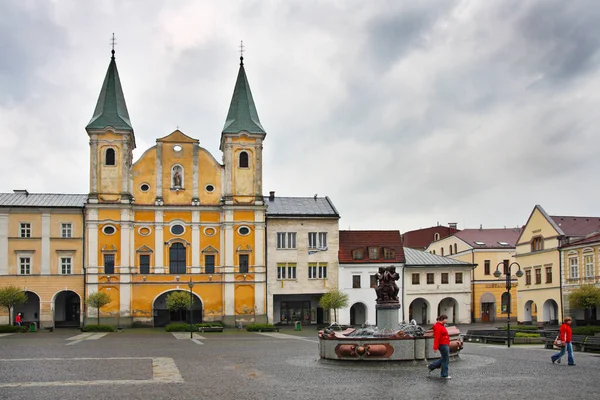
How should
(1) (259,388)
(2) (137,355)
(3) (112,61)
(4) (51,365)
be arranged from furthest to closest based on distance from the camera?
1. (3) (112,61)
2. (2) (137,355)
3. (4) (51,365)
4. (1) (259,388)

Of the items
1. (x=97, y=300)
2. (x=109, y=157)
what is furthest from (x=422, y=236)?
(x=97, y=300)

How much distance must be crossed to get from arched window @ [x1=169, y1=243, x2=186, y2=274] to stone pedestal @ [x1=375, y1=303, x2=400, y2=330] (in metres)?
36.4

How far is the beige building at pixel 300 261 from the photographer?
64375mm

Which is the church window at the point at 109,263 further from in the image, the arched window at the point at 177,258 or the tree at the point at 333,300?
the tree at the point at 333,300

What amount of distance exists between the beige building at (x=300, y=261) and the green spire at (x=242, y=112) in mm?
7882

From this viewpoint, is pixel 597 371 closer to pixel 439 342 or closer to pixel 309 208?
pixel 439 342

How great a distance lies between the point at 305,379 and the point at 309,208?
4643 cm

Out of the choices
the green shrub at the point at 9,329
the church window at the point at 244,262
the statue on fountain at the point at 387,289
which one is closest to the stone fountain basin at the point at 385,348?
the statue on fountain at the point at 387,289

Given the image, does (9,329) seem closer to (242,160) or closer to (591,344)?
(242,160)

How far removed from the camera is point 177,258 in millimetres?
63219

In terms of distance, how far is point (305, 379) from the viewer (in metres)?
21.0

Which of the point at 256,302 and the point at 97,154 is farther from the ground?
the point at 97,154

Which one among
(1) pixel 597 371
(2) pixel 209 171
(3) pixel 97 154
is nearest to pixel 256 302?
(2) pixel 209 171

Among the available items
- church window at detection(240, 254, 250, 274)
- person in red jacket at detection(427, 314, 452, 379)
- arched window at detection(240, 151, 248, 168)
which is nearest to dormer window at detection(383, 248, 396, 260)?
church window at detection(240, 254, 250, 274)
